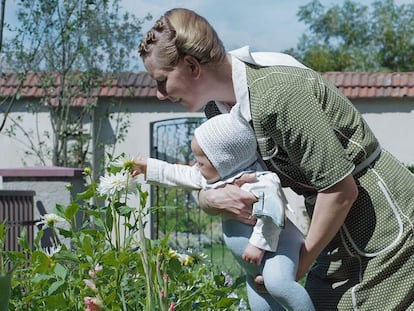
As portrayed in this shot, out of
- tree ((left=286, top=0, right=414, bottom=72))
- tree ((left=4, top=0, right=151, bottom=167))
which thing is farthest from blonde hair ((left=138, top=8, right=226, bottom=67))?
tree ((left=286, top=0, right=414, bottom=72))

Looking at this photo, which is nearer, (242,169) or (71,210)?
(242,169)

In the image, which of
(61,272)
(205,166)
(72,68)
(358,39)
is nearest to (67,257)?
(61,272)

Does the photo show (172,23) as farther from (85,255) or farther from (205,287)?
(205,287)

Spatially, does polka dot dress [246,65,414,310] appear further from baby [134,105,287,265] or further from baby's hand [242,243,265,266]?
baby's hand [242,243,265,266]

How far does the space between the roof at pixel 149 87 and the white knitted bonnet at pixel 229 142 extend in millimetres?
11406

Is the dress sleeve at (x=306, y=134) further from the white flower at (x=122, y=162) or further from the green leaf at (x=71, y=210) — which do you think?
the green leaf at (x=71, y=210)

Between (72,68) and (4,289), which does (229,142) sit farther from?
(72,68)

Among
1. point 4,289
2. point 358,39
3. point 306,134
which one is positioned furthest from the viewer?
point 358,39

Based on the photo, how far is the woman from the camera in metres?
1.84

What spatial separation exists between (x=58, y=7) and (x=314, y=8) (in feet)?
87.1

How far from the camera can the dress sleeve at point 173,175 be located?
80.6 inches

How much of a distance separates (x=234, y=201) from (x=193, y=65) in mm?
269

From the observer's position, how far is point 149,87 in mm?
13672

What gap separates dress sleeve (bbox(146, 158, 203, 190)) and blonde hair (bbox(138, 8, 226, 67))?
256 millimetres
